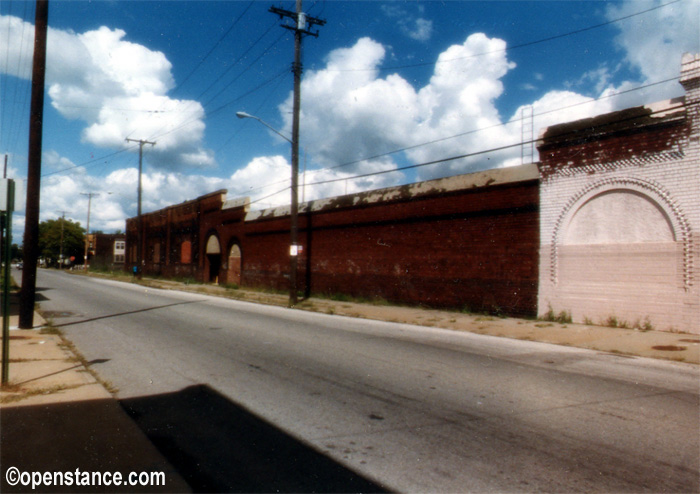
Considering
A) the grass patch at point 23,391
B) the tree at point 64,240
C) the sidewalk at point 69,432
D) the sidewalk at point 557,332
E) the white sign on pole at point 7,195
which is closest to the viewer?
the sidewalk at point 69,432

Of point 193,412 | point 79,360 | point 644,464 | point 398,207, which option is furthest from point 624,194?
point 79,360

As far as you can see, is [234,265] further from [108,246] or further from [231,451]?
[108,246]

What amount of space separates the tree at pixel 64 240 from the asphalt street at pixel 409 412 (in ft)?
344

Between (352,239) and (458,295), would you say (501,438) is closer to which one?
(458,295)

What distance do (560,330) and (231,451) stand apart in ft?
34.3

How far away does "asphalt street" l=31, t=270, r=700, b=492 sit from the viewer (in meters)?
4.00

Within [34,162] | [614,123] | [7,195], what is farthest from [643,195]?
[34,162]

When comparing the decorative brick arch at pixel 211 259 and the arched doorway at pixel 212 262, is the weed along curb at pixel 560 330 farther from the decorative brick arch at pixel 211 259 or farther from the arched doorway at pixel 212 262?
the arched doorway at pixel 212 262

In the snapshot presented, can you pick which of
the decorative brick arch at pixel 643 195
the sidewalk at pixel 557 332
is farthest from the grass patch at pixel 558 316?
the decorative brick arch at pixel 643 195

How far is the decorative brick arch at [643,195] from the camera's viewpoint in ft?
37.8

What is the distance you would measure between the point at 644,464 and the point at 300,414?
3.31m

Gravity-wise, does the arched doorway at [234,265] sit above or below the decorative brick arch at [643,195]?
below

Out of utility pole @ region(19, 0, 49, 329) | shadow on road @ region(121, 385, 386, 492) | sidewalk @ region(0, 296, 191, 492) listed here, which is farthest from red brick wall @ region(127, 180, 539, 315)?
utility pole @ region(19, 0, 49, 329)

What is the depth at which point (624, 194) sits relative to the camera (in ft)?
42.2
